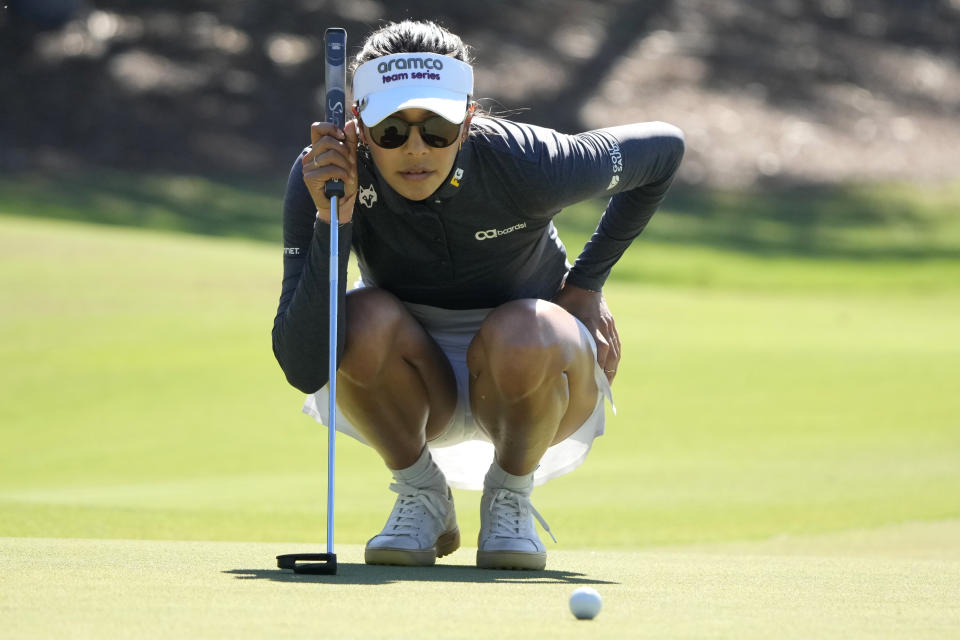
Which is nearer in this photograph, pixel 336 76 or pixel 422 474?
pixel 336 76

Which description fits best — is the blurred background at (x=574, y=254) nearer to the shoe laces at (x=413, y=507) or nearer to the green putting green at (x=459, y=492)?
the green putting green at (x=459, y=492)

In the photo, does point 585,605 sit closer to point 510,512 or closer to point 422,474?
point 510,512

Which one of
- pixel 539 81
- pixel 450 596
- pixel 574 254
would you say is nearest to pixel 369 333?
pixel 450 596

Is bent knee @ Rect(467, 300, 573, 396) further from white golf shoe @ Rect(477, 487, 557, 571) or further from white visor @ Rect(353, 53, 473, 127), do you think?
white visor @ Rect(353, 53, 473, 127)

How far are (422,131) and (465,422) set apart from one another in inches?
36.0

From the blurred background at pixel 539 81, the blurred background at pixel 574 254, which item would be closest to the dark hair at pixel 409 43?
the blurred background at pixel 574 254

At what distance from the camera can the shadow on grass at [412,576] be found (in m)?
2.85

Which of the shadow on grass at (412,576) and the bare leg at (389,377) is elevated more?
the bare leg at (389,377)

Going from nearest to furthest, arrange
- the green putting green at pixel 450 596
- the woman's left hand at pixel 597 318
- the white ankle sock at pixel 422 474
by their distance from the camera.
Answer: the green putting green at pixel 450 596, the white ankle sock at pixel 422 474, the woman's left hand at pixel 597 318

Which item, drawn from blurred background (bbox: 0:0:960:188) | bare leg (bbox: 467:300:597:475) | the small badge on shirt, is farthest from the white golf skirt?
blurred background (bbox: 0:0:960:188)

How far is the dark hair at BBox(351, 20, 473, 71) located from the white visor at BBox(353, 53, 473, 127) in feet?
0.26

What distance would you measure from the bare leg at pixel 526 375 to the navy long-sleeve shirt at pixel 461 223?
8.3 inches

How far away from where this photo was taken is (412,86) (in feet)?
10.6

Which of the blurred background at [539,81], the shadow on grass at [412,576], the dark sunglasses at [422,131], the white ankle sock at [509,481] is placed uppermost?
the blurred background at [539,81]
